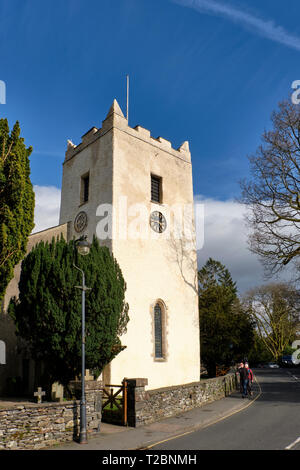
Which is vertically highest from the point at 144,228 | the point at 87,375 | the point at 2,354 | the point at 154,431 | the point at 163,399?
the point at 144,228

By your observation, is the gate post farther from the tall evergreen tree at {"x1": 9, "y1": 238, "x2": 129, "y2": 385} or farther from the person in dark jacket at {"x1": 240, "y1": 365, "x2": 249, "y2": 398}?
the person in dark jacket at {"x1": 240, "y1": 365, "x2": 249, "y2": 398}

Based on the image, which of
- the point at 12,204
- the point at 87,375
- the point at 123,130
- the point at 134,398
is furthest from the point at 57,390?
the point at 123,130

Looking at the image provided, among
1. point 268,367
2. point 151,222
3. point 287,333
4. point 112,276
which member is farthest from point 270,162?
point 268,367

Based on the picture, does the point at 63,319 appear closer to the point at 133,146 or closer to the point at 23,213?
the point at 23,213

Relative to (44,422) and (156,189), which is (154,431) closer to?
(44,422)

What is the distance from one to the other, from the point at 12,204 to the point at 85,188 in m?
9.86

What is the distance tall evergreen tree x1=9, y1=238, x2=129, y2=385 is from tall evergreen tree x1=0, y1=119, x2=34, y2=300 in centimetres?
240

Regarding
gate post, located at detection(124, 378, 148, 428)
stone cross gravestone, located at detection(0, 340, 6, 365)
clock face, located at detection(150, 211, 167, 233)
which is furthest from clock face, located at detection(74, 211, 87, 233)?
gate post, located at detection(124, 378, 148, 428)

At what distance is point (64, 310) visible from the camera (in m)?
13.7

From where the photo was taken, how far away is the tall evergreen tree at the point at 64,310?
13391 millimetres

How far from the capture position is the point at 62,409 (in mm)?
10430

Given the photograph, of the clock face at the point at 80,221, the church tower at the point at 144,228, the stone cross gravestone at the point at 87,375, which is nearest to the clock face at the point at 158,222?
the church tower at the point at 144,228

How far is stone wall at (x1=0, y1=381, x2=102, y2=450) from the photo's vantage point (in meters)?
9.12
